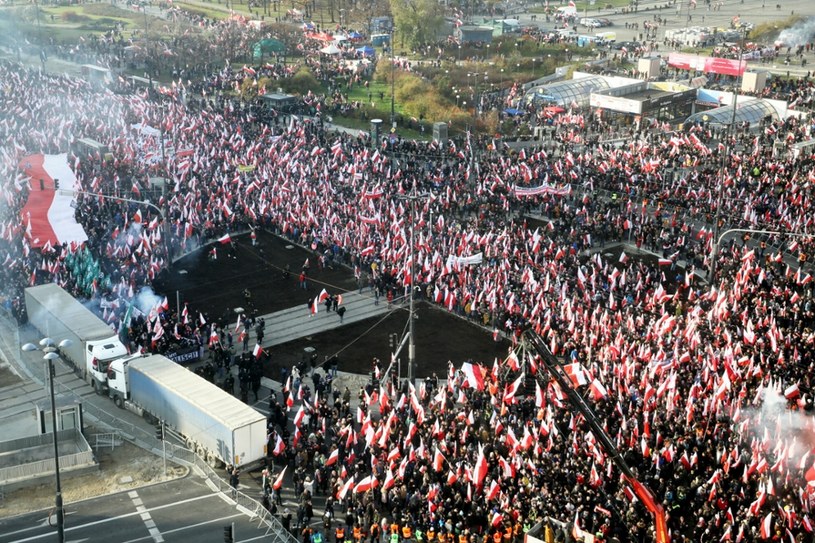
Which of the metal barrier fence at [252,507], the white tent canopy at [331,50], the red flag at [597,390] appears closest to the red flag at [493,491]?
the metal barrier fence at [252,507]

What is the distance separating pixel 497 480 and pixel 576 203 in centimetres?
3219

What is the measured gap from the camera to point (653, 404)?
35188 mm

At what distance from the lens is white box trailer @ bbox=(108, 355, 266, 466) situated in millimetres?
34656

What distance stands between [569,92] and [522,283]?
44.9m

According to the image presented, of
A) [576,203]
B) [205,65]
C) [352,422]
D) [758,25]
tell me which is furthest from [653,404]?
[758,25]

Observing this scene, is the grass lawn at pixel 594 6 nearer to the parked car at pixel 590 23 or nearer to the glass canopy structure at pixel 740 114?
the parked car at pixel 590 23

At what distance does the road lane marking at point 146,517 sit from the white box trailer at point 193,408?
2.84 metres

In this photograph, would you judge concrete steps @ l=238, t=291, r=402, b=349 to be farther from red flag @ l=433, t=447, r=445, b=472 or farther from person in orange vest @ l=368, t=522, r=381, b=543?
person in orange vest @ l=368, t=522, r=381, b=543

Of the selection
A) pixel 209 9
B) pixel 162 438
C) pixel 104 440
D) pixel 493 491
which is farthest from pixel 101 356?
pixel 209 9

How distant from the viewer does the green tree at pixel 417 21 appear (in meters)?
114

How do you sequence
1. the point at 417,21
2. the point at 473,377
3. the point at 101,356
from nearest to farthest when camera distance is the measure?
the point at 473,377
the point at 101,356
the point at 417,21

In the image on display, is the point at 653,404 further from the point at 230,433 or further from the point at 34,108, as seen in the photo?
the point at 34,108

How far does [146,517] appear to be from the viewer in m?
32.5

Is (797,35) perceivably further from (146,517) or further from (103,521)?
(103,521)
